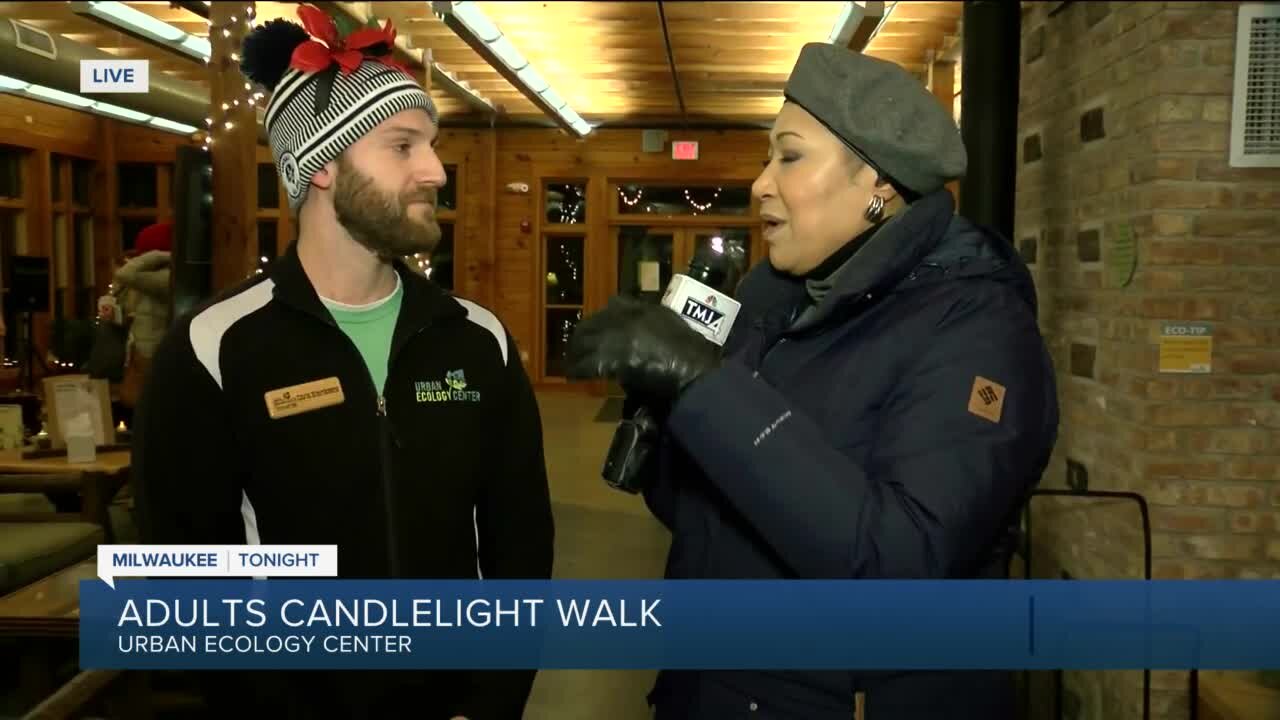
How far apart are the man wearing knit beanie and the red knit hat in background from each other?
2.96m

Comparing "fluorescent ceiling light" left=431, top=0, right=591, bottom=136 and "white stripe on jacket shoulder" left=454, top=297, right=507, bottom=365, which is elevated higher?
"fluorescent ceiling light" left=431, top=0, right=591, bottom=136

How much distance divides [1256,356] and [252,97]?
3518 mm

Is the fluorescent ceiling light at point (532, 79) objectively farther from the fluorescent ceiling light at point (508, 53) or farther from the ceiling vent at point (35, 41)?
the ceiling vent at point (35, 41)

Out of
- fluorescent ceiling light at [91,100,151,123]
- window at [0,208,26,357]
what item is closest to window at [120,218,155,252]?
fluorescent ceiling light at [91,100,151,123]

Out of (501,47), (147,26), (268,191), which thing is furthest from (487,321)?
(268,191)

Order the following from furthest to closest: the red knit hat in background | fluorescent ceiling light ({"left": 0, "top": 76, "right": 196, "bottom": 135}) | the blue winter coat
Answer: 1. the red knit hat in background
2. fluorescent ceiling light ({"left": 0, "top": 76, "right": 196, "bottom": 135})
3. the blue winter coat

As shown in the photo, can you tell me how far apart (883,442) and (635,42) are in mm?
6390

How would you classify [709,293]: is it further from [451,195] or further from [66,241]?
[451,195]

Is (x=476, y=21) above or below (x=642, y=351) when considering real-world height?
above

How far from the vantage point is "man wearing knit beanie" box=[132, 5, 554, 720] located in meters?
1.40

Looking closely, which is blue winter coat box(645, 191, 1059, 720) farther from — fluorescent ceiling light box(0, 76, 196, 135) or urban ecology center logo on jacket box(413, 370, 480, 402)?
fluorescent ceiling light box(0, 76, 196, 135)

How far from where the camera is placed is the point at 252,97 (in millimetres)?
3771

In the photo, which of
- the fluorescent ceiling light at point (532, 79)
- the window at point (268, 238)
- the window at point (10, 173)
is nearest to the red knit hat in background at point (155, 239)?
the window at point (10, 173)

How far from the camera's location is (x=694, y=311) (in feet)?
4.51
